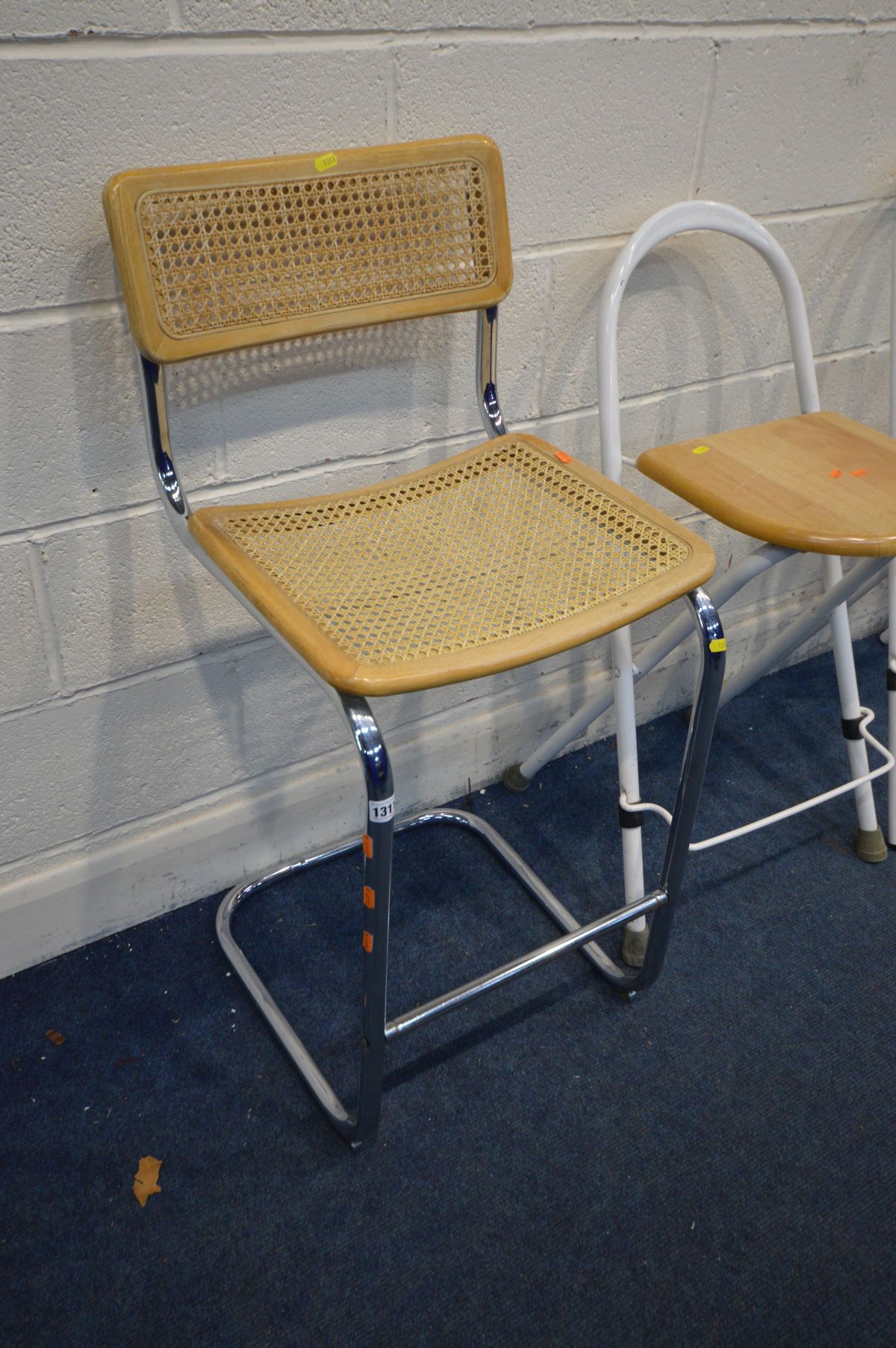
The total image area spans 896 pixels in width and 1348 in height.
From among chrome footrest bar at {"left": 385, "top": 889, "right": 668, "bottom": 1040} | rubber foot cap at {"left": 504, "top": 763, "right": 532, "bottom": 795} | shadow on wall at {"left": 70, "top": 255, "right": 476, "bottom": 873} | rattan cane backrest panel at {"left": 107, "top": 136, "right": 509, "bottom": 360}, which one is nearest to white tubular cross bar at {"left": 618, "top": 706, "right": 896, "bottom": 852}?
chrome footrest bar at {"left": 385, "top": 889, "right": 668, "bottom": 1040}

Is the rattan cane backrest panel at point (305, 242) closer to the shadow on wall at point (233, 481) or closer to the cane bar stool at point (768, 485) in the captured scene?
the shadow on wall at point (233, 481)

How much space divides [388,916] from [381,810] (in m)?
0.12

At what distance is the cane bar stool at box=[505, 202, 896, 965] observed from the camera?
1152 mm

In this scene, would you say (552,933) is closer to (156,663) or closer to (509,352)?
(156,663)

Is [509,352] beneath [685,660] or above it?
above

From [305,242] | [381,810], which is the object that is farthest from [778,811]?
[305,242]

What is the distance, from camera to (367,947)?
1008 mm

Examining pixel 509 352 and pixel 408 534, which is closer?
→ pixel 408 534

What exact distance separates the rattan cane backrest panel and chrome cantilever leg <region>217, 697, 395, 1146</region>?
1.45 feet

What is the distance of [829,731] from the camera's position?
1.89 metres

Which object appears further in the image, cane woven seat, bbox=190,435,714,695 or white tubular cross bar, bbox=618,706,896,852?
white tubular cross bar, bbox=618,706,896,852

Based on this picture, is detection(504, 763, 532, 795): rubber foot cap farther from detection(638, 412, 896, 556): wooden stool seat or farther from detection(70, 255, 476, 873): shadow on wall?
detection(638, 412, 896, 556): wooden stool seat

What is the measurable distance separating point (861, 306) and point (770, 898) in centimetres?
98

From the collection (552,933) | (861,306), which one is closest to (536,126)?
(861,306)
